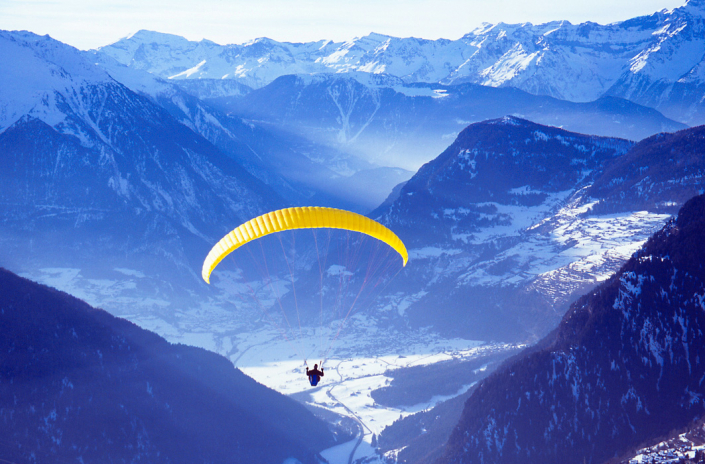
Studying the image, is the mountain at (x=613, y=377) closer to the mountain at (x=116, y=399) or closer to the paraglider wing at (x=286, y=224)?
the mountain at (x=116, y=399)

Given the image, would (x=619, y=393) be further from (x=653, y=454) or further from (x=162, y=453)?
(x=162, y=453)

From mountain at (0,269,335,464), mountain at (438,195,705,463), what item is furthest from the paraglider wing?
mountain at (438,195,705,463)

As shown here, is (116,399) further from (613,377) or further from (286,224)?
(613,377)

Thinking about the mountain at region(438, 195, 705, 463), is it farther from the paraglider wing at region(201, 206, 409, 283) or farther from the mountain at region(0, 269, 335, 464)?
the paraglider wing at region(201, 206, 409, 283)

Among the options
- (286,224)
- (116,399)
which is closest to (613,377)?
(286,224)

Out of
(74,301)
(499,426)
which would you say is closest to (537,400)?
(499,426)
